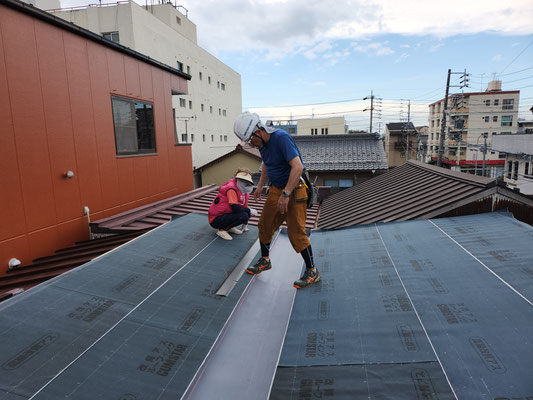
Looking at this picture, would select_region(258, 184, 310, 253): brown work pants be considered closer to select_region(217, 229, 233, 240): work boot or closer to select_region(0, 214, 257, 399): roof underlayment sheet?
select_region(0, 214, 257, 399): roof underlayment sheet

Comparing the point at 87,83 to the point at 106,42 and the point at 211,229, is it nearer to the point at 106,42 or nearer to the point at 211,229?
the point at 106,42

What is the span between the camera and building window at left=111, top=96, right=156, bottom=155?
6.63 meters

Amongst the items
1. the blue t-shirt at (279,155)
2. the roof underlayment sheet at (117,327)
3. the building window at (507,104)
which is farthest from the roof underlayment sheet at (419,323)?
the building window at (507,104)

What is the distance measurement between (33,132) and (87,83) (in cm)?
156

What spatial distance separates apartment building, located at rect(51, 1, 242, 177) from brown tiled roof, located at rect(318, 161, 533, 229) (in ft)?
30.2

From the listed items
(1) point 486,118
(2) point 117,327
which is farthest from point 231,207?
(1) point 486,118

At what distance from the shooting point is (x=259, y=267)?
12.0 feet

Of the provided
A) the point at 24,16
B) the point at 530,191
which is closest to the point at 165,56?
the point at 24,16

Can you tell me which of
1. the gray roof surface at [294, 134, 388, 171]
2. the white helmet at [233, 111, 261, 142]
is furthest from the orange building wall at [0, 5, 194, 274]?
the gray roof surface at [294, 134, 388, 171]

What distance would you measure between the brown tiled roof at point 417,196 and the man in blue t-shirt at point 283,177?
282 cm

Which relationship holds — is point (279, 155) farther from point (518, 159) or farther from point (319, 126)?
point (319, 126)

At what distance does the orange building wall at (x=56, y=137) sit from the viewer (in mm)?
4422

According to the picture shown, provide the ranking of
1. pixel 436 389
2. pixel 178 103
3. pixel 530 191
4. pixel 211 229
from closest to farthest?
pixel 436 389 < pixel 211 229 < pixel 530 191 < pixel 178 103

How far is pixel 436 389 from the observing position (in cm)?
186
